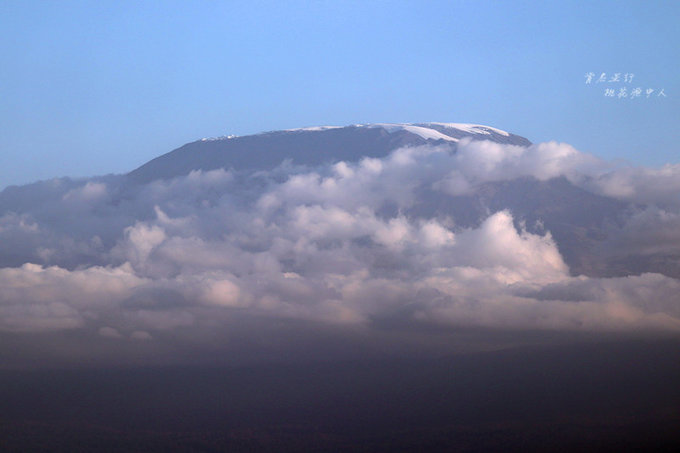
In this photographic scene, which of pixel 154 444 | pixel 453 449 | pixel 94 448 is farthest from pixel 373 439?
pixel 94 448

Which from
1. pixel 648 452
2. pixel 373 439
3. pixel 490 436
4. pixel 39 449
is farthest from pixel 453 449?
pixel 39 449

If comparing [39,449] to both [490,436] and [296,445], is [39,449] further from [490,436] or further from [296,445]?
[490,436]

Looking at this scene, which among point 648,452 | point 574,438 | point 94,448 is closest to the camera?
point 648,452

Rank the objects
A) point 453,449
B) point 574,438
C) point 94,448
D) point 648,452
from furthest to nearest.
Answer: point 94,448 < point 453,449 < point 574,438 < point 648,452

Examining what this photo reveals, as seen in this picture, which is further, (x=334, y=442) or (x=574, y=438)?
(x=334, y=442)

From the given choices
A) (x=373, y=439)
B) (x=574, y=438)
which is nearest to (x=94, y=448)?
(x=373, y=439)

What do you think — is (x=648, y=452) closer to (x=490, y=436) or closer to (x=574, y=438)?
(x=574, y=438)

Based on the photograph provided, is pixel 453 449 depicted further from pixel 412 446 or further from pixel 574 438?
pixel 574 438

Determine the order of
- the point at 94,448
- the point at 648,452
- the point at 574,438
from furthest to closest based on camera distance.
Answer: the point at 94,448
the point at 574,438
the point at 648,452

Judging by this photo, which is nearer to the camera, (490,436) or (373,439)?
(490,436)
